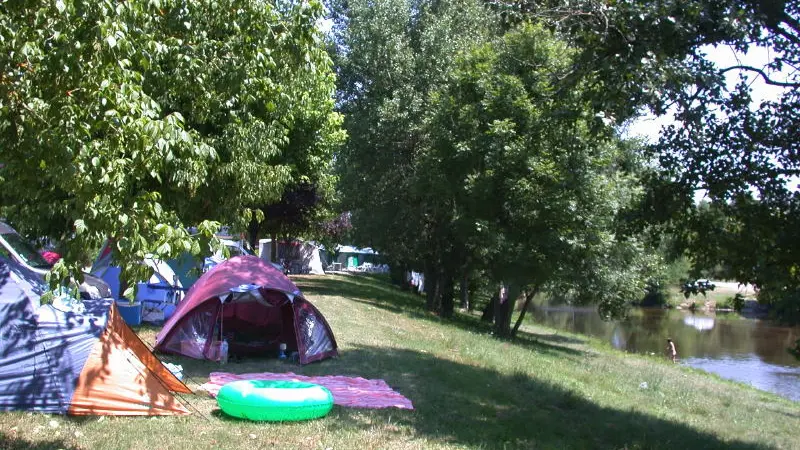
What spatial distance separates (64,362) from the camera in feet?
24.6

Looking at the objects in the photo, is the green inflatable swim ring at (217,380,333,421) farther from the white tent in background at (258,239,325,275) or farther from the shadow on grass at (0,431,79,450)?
the white tent in background at (258,239,325,275)

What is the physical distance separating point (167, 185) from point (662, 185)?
266 inches

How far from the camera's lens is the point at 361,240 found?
1132 inches

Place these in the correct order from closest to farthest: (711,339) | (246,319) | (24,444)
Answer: (24,444) → (246,319) → (711,339)

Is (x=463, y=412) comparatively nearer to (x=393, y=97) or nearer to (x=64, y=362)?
(x=64, y=362)

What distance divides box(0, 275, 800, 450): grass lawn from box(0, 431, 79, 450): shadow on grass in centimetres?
2

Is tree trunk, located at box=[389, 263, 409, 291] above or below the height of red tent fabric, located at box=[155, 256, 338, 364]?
above

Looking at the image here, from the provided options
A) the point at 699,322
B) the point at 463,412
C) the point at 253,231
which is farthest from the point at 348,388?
the point at 699,322

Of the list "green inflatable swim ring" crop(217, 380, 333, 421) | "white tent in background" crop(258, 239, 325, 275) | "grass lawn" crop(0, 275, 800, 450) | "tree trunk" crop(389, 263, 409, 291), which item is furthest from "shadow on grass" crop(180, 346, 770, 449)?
"tree trunk" crop(389, 263, 409, 291)

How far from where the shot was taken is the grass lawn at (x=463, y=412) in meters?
7.25

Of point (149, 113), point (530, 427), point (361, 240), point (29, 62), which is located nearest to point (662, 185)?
point (530, 427)

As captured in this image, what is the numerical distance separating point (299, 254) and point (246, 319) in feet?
116

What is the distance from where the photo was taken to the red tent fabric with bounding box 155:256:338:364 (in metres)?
11.3

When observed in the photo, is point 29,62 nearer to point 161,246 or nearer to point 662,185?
point 161,246
